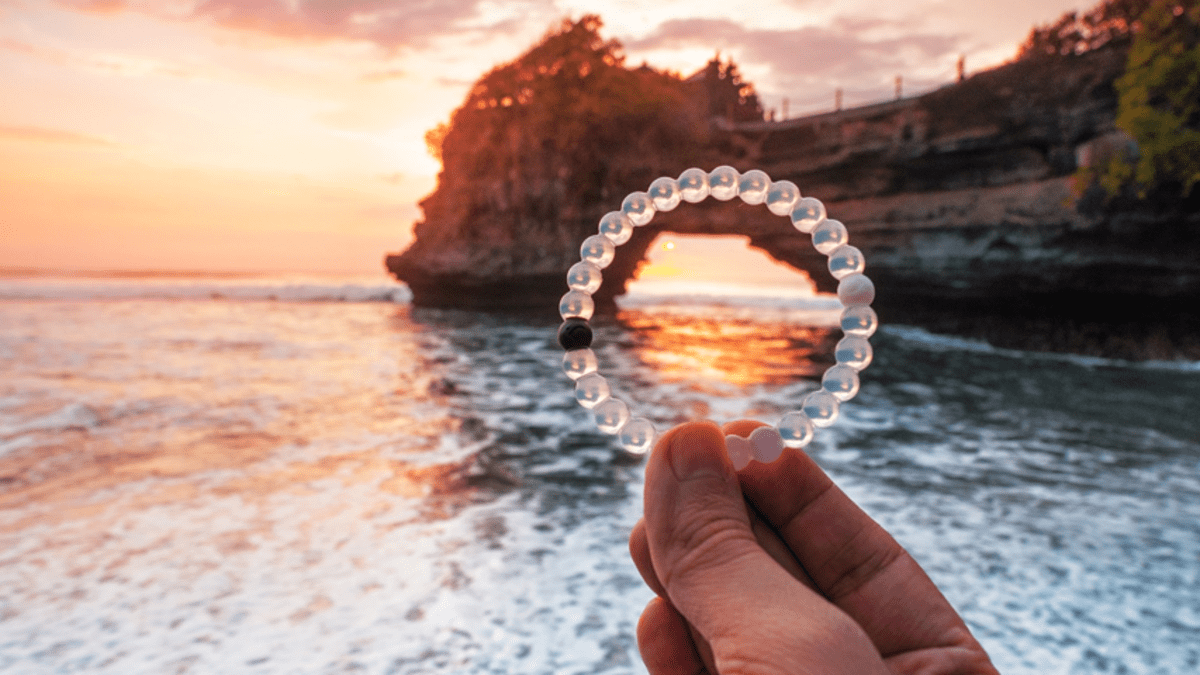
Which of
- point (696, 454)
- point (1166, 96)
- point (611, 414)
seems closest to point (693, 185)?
point (611, 414)

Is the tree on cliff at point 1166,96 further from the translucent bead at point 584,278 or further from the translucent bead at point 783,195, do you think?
the translucent bead at point 584,278

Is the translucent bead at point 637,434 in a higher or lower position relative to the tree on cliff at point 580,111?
lower

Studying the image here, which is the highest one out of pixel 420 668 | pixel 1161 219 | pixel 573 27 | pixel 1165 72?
pixel 573 27

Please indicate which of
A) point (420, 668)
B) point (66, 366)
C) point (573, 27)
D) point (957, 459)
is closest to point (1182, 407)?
point (957, 459)

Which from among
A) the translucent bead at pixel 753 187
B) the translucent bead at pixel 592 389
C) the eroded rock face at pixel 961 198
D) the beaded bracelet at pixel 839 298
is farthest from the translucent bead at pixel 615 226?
the eroded rock face at pixel 961 198

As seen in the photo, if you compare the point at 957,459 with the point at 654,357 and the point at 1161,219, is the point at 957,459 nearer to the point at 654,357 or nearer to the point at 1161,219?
the point at 654,357

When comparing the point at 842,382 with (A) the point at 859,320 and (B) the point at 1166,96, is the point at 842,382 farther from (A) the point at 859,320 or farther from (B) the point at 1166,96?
(B) the point at 1166,96
